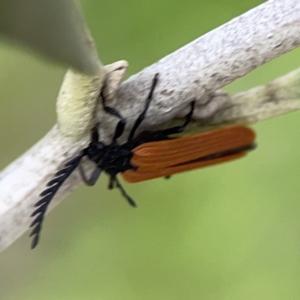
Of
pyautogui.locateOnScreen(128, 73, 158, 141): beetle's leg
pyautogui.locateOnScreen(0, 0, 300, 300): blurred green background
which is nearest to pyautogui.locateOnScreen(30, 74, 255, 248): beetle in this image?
pyautogui.locateOnScreen(128, 73, 158, 141): beetle's leg

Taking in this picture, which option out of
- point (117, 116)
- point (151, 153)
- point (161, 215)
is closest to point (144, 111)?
point (117, 116)

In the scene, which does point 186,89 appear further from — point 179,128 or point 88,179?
point 88,179

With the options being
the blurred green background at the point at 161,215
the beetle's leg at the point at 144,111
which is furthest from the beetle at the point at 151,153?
the blurred green background at the point at 161,215

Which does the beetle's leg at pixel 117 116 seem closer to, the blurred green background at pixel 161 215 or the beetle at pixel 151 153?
the beetle at pixel 151 153

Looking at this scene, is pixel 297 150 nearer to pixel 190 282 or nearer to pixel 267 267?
pixel 267 267

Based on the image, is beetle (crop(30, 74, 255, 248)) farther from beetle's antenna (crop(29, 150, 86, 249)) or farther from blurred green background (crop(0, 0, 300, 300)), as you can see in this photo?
blurred green background (crop(0, 0, 300, 300))
